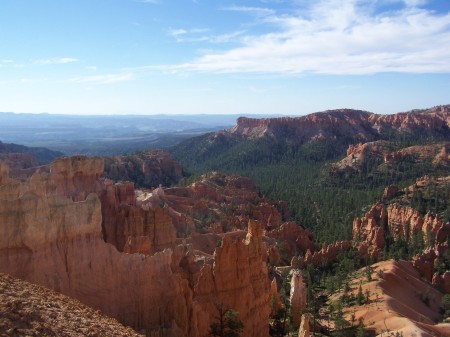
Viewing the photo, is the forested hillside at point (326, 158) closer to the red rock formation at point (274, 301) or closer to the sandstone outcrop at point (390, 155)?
the sandstone outcrop at point (390, 155)

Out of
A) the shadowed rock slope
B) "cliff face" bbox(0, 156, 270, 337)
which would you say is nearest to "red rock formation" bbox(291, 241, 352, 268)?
"cliff face" bbox(0, 156, 270, 337)

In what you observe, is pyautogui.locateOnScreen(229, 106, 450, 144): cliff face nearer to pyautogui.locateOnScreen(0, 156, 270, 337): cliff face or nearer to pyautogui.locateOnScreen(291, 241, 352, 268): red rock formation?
pyautogui.locateOnScreen(291, 241, 352, 268): red rock formation

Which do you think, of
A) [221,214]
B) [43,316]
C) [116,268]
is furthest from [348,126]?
[43,316]

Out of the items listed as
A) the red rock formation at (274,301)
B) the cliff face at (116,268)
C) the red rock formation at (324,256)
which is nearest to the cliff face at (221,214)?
the red rock formation at (324,256)

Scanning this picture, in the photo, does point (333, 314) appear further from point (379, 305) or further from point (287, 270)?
point (287, 270)

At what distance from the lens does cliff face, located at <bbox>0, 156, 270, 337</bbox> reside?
16969 millimetres

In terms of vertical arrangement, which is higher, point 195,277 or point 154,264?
point 154,264

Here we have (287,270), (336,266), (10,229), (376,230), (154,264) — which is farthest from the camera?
(376,230)

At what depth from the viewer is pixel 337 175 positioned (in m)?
112

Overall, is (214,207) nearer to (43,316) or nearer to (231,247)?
(231,247)

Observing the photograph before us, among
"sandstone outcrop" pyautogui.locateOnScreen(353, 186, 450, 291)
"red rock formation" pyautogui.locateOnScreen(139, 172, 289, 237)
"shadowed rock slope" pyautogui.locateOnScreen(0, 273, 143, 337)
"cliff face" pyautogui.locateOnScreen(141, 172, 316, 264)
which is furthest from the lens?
"red rock formation" pyautogui.locateOnScreen(139, 172, 289, 237)

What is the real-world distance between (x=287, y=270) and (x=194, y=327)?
2496 cm

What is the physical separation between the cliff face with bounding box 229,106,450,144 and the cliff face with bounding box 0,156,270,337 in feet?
432

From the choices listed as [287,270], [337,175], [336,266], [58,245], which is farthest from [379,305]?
[337,175]
